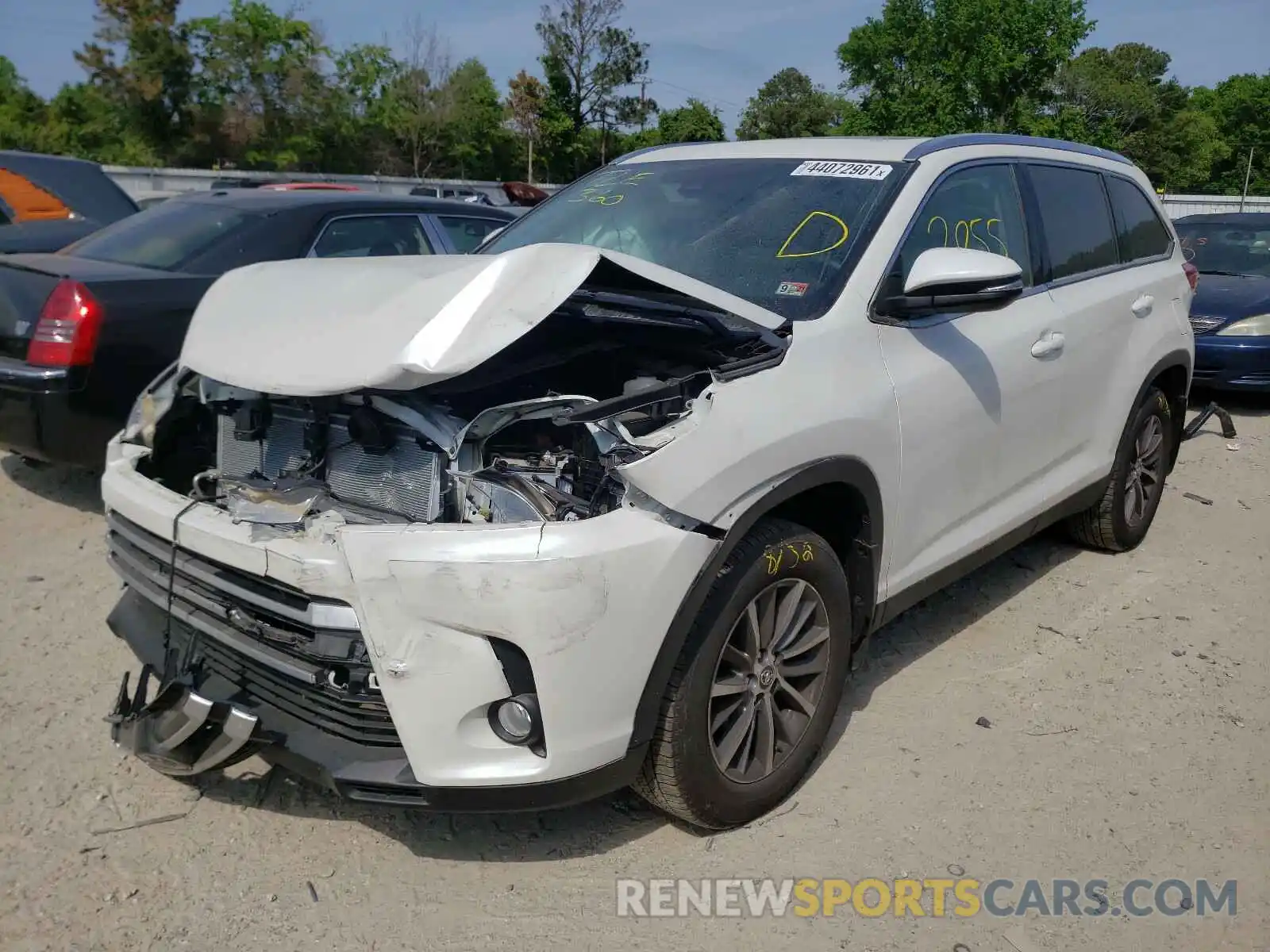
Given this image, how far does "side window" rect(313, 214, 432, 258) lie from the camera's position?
573cm

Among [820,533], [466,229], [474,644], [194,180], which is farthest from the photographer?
[194,180]

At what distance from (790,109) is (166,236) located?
249ft

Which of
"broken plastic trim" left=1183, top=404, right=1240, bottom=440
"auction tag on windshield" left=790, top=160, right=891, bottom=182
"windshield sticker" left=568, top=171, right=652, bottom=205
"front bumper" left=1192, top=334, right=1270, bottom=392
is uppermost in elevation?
"auction tag on windshield" left=790, top=160, right=891, bottom=182

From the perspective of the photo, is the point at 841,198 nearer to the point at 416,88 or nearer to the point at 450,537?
the point at 450,537

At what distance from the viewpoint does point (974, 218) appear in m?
3.78

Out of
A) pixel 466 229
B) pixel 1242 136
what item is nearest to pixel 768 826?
pixel 466 229

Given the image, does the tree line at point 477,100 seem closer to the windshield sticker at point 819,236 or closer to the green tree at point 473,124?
the green tree at point 473,124

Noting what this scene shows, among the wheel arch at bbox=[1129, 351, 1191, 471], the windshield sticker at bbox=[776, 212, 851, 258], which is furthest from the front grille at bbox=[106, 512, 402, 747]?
the wheel arch at bbox=[1129, 351, 1191, 471]

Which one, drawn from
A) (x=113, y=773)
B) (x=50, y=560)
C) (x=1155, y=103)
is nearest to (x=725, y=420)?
(x=113, y=773)

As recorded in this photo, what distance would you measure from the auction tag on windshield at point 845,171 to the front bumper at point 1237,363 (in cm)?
647

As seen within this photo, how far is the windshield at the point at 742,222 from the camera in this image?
327 cm

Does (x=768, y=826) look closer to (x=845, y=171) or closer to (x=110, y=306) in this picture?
(x=845, y=171)

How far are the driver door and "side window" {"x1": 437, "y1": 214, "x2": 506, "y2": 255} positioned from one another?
11.2 feet

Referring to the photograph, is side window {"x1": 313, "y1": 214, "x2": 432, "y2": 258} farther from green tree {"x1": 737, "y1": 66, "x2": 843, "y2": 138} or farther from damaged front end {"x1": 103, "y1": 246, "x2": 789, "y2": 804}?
green tree {"x1": 737, "y1": 66, "x2": 843, "y2": 138}
